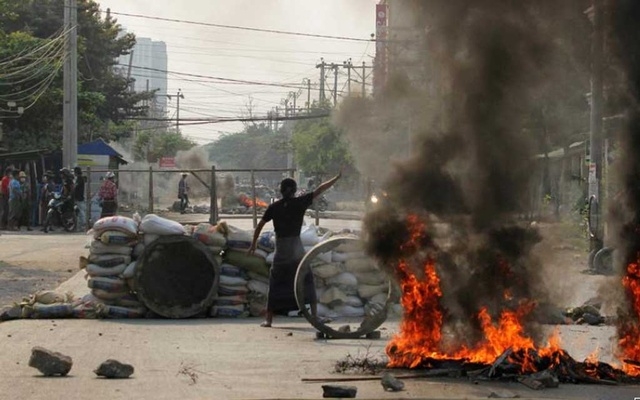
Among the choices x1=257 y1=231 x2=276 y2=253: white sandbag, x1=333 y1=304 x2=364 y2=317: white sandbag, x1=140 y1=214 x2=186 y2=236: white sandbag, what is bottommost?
x1=333 y1=304 x2=364 y2=317: white sandbag

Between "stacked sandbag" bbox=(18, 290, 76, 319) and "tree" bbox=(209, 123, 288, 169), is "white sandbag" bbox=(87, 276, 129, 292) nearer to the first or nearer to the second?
"stacked sandbag" bbox=(18, 290, 76, 319)

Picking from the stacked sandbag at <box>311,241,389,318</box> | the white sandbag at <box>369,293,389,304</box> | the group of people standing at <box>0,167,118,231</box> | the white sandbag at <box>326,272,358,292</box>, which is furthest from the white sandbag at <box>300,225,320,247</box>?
the group of people standing at <box>0,167,118,231</box>

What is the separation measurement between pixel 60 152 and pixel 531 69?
1192 inches

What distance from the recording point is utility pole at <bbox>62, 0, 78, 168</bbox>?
32.1 metres

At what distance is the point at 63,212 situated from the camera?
3014cm

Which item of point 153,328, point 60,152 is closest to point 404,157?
point 153,328

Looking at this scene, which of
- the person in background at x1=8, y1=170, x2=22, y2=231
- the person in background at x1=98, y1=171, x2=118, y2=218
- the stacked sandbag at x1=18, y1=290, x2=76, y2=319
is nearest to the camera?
the stacked sandbag at x1=18, y1=290, x2=76, y2=319

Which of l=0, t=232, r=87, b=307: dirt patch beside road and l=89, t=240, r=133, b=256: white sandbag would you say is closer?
l=89, t=240, r=133, b=256: white sandbag

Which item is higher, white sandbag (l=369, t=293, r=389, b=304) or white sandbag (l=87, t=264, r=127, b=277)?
white sandbag (l=87, t=264, r=127, b=277)

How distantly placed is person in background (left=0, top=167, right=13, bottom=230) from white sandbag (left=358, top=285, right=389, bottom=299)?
19589 mm

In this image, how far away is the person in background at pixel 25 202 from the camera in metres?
30.4

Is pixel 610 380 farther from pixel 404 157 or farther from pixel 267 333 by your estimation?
pixel 267 333

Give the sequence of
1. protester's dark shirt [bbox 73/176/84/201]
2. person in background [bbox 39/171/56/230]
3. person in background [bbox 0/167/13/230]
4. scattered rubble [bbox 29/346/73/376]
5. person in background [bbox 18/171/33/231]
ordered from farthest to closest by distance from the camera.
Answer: person in background [bbox 39/171/56/230] → person in background [bbox 18/171/33/231] → person in background [bbox 0/167/13/230] → protester's dark shirt [bbox 73/176/84/201] → scattered rubble [bbox 29/346/73/376]

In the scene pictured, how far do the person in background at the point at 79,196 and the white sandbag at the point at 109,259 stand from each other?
1614cm
